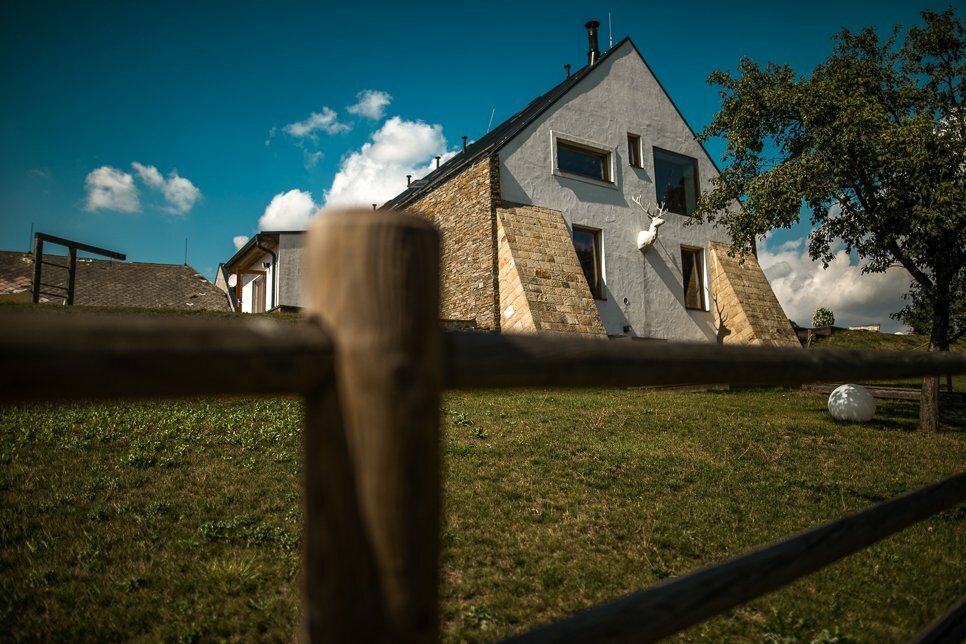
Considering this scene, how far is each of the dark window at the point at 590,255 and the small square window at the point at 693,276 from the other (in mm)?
3236

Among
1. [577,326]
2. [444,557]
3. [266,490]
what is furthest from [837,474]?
[577,326]

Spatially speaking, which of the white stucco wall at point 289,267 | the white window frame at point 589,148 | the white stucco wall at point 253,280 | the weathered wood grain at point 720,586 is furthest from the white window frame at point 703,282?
the weathered wood grain at point 720,586

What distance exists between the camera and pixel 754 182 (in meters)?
9.57

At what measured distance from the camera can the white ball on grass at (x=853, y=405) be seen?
8391mm

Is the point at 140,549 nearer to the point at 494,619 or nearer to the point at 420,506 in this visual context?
the point at 494,619

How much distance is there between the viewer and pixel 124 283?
23.8m

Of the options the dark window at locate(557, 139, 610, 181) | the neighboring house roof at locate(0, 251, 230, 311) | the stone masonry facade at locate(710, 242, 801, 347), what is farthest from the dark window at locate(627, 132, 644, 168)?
the neighboring house roof at locate(0, 251, 230, 311)

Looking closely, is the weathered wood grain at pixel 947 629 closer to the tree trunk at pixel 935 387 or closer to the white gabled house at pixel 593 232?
the tree trunk at pixel 935 387

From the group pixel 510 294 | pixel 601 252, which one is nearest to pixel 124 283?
pixel 510 294

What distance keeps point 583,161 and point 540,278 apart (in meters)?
4.50

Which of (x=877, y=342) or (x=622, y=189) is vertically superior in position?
(x=622, y=189)

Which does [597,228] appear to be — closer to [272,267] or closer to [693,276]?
[693,276]

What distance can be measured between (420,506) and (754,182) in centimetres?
1034

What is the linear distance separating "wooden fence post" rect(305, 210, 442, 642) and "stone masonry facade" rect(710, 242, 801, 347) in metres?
15.8
